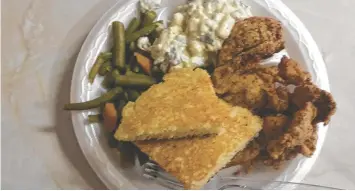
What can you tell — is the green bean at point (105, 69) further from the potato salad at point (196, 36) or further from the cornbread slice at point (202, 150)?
the cornbread slice at point (202, 150)

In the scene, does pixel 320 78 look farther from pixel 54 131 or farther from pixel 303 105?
pixel 54 131

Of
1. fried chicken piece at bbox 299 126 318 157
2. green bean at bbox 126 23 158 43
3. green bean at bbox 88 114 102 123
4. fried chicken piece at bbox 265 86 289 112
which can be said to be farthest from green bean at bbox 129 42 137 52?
fried chicken piece at bbox 299 126 318 157

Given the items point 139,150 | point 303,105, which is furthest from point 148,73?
point 303,105

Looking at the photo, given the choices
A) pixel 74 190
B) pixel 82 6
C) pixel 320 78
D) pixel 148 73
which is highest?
pixel 82 6

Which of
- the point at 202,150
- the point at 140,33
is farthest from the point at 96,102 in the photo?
the point at 202,150

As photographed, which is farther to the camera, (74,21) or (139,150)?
(74,21)

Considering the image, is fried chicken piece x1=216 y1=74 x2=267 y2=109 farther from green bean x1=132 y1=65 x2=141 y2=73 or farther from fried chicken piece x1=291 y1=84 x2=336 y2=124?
green bean x1=132 y1=65 x2=141 y2=73

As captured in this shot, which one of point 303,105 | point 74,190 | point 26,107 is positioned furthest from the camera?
point 26,107

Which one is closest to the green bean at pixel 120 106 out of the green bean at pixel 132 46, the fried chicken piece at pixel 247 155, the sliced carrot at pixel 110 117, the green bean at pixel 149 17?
the sliced carrot at pixel 110 117
